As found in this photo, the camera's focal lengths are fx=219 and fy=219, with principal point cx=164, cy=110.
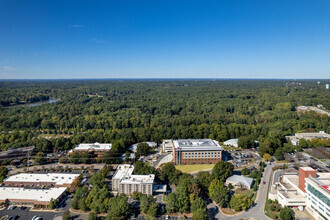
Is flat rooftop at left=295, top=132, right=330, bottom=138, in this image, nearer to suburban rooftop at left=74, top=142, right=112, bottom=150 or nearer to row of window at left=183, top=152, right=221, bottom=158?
row of window at left=183, top=152, right=221, bottom=158

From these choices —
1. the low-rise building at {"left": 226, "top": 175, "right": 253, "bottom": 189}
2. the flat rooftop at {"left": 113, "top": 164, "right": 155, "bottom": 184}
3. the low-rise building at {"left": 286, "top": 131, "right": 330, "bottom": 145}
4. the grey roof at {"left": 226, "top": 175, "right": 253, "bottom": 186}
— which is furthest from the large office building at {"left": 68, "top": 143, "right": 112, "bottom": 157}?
the low-rise building at {"left": 286, "top": 131, "right": 330, "bottom": 145}

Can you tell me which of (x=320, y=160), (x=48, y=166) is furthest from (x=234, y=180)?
(x=48, y=166)

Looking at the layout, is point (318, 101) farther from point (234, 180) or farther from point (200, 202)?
point (200, 202)

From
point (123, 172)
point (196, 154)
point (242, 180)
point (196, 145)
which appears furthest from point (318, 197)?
point (123, 172)

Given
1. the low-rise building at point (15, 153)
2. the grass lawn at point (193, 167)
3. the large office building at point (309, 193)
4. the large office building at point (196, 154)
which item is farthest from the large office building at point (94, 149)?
the large office building at point (309, 193)

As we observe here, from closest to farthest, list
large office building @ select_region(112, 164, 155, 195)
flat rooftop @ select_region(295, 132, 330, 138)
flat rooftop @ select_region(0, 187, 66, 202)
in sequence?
flat rooftop @ select_region(0, 187, 66, 202) → large office building @ select_region(112, 164, 155, 195) → flat rooftop @ select_region(295, 132, 330, 138)

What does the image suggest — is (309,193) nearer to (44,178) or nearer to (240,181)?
(240,181)

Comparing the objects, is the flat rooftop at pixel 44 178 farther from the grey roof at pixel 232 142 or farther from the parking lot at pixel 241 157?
the grey roof at pixel 232 142
